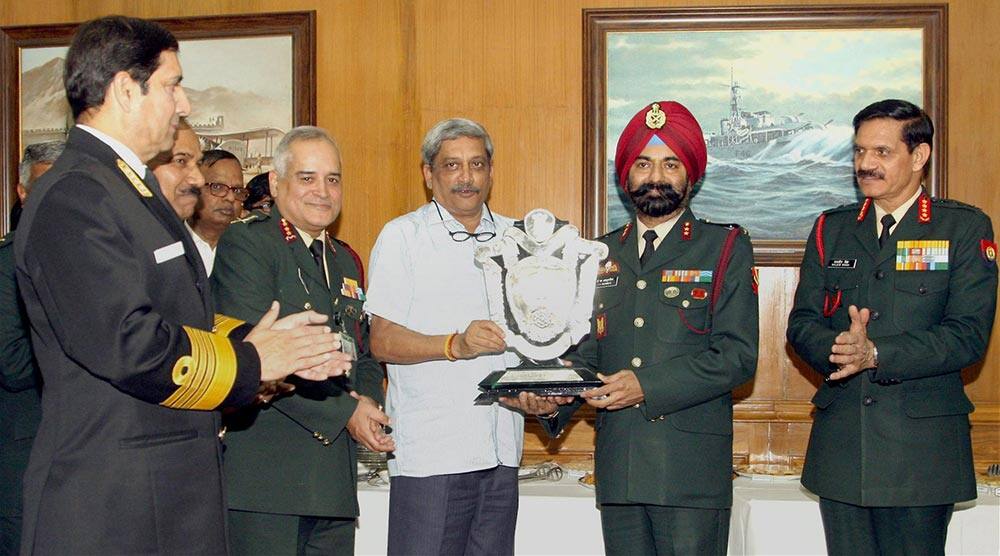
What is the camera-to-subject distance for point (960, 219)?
3.32 m

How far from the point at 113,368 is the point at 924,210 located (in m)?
2.64

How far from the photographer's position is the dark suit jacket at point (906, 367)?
315 cm

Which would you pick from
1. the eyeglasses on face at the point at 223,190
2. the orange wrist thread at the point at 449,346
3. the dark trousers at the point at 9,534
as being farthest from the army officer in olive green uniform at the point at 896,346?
the dark trousers at the point at 9,534

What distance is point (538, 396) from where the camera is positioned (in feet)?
10.5

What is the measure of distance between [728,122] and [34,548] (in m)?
3.50

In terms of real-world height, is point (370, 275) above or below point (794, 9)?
below

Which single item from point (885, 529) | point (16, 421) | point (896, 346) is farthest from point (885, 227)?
point (16, 421)

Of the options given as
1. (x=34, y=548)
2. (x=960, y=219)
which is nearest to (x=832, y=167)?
(x=960, y=219)

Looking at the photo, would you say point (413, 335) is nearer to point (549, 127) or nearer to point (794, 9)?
point (549, 127)

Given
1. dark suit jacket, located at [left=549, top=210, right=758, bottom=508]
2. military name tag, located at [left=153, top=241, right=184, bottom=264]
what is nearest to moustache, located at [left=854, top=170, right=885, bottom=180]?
dark suit jacket, located at [left=549, top=210, right=758, bottom=508]

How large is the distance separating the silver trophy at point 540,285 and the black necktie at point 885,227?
95cm

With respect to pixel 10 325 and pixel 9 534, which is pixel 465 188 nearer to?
pixel 10 325

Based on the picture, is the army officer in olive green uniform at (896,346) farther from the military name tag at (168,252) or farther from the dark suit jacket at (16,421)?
the dark suit jacket at (16,421)

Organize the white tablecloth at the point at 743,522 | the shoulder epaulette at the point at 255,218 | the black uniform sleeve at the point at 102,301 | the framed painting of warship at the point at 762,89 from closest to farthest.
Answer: the black uniform sleeve at the point at 102,301
the shoulder epaulette at the point at 255,218
the white tablecloth at the point at 743,522
the framed painting of warship at the point at 762,89
